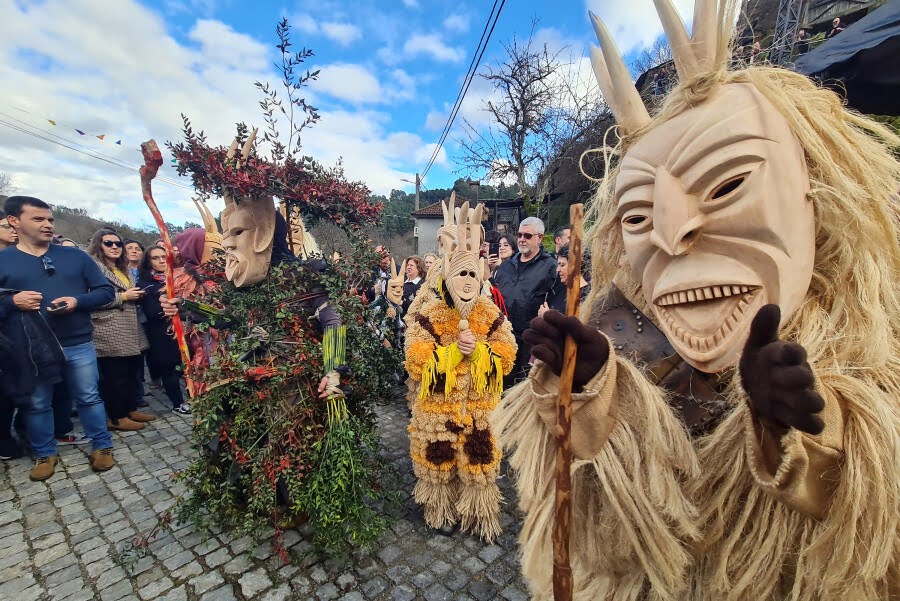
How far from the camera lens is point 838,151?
0.94m

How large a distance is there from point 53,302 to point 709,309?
470 centimetres

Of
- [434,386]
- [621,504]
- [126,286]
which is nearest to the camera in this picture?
[621,504]

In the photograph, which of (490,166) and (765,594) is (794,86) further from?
(490,166)

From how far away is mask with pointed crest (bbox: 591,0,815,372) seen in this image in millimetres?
876

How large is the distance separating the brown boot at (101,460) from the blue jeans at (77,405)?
0.05m

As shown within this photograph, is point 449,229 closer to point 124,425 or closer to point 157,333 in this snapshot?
point 157,333

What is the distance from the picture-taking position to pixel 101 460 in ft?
11.5


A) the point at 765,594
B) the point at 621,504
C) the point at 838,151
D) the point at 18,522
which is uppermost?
the point at 838,151

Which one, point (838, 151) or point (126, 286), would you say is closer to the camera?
point (838, 151)

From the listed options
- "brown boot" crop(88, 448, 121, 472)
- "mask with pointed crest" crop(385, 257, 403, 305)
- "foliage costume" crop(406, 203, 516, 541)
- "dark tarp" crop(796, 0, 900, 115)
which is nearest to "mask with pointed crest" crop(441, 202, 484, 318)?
"foliage costume" crop(406, 203, 516, 541)

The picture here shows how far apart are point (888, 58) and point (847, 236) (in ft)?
7.82

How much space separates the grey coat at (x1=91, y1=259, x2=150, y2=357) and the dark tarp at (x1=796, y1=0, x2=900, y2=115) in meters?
6.13

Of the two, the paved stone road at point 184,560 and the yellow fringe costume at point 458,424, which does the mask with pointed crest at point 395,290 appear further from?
the paved stone road at point 184,560

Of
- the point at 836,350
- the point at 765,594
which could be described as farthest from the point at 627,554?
the point at 836,350
